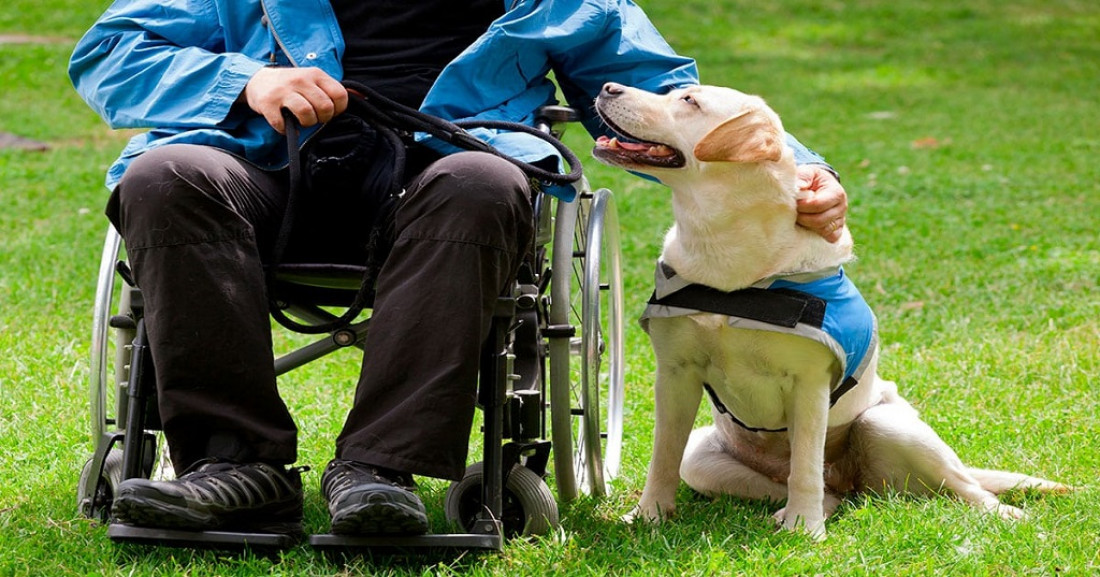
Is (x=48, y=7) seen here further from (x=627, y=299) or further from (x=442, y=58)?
(x=442, y=58)

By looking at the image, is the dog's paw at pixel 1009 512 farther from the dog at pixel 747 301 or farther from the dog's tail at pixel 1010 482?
the dog's tail at pixel 1010 482

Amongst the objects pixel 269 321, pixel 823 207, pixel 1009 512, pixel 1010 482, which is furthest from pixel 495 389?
pixel 1010 482

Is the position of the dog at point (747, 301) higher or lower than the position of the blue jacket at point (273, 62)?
lower

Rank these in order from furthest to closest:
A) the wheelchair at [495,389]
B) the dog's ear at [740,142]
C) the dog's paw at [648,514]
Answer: the dog's paw at [648,514]
the dog's ear at [740,142]
the wheelchair at [495,389]

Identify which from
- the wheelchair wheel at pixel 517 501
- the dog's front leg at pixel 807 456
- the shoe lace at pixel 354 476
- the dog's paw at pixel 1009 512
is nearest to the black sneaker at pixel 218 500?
the shoe lace at pixel 354 476

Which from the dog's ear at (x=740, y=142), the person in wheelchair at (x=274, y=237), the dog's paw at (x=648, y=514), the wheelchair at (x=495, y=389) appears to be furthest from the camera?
the dog's paw at (x=648, y=514)

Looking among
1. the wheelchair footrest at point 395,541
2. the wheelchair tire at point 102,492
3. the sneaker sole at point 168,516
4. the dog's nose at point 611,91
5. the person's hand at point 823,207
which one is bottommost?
the wheelchair tire at point 102,492

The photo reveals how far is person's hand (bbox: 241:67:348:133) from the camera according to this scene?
8.68 feet

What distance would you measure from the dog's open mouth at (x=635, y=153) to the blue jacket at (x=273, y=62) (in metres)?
0.15

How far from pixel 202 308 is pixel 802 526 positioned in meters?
1.34

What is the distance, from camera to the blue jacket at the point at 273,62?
275cm

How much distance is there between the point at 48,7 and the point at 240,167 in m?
12.9

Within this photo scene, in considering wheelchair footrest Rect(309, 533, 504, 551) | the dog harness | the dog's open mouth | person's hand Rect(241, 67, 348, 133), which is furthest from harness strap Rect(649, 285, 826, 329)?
person's hand Rect(241, 67, 348, 133)

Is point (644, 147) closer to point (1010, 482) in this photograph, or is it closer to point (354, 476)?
point (354, 476)
